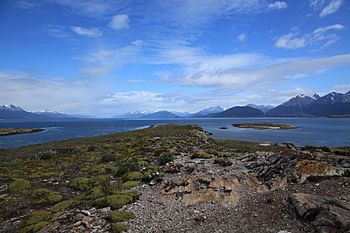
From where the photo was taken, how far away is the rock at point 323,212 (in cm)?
1273

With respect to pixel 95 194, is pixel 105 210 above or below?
below

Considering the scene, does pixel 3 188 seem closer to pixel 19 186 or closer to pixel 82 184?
pixel 19 186

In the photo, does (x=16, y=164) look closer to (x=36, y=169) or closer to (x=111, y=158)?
(x=36, y=169)

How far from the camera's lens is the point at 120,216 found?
15.9 m

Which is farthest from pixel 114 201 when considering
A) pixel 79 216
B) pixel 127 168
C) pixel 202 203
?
pixel 127 168

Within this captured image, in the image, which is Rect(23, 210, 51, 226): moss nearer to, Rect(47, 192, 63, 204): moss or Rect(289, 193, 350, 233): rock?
Rect(47, 192, 63, 204): moss

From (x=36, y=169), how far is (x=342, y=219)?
32770 millimetres

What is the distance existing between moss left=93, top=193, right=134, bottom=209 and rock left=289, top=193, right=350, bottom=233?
32.0ft

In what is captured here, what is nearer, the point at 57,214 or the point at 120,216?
the point at 120,216

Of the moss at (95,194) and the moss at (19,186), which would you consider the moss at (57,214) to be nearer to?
the moss at (95,194)

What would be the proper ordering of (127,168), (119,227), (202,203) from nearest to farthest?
1. (119,227)
2. (202,203)
3. (127,168)

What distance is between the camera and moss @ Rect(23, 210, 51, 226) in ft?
55.2

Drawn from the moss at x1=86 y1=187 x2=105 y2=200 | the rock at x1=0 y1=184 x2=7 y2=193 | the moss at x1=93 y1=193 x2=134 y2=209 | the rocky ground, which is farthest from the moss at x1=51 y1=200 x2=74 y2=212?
the rock at x1=0 y1=184 x2=7 y2=193

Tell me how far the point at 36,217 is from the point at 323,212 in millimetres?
15716
